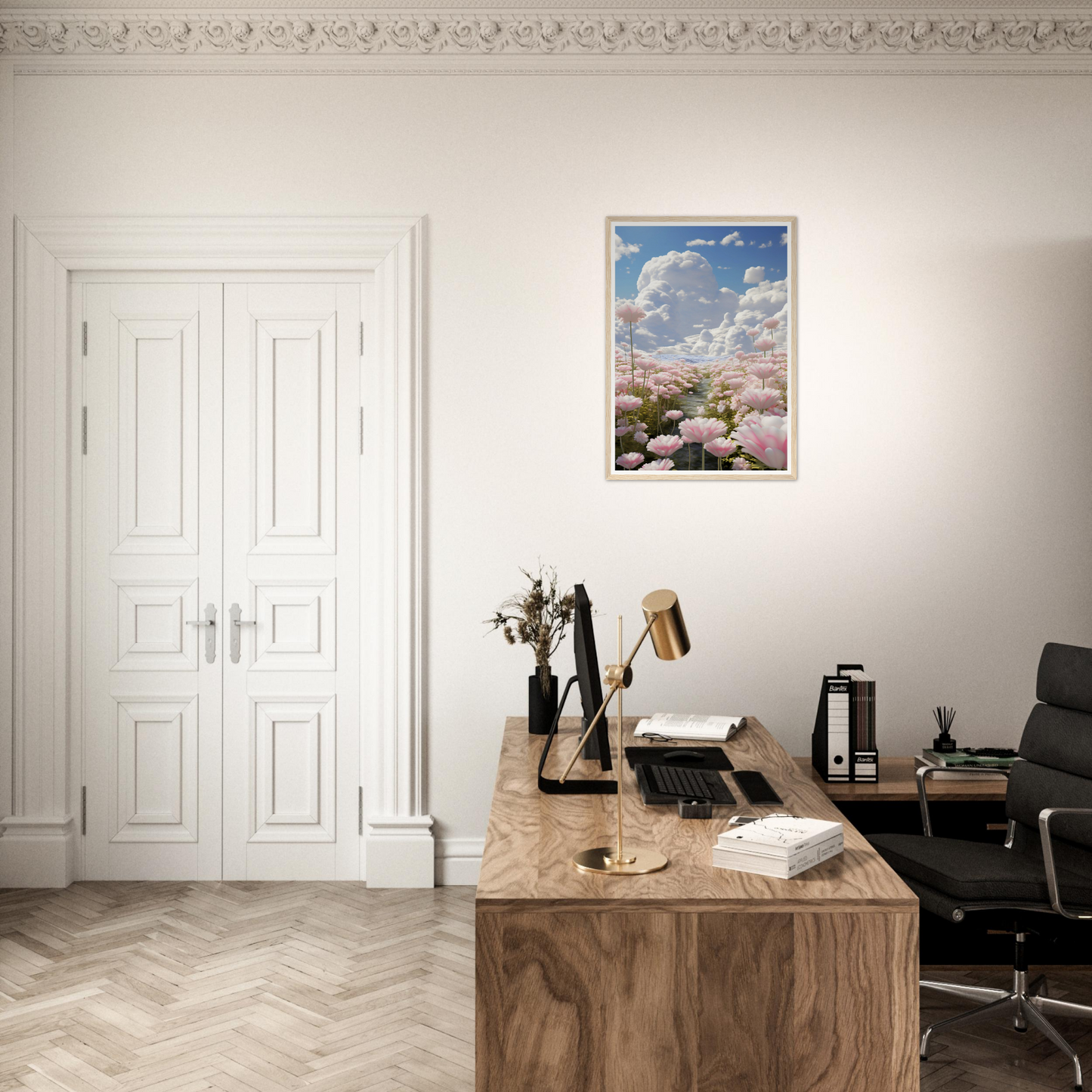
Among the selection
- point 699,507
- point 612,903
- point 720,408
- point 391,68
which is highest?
point 391,68

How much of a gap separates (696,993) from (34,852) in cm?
310

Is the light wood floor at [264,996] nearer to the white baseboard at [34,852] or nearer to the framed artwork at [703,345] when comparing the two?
the white baseboard at [34,852]

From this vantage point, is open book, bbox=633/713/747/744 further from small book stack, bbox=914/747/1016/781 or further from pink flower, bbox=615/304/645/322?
pink flower, bbox=615/304/645/322

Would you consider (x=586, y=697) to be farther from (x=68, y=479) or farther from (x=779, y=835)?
(x=68, y=479)

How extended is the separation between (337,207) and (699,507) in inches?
73.3

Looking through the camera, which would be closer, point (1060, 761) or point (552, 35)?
point (1060, 761)

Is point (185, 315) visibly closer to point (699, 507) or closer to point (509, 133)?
point (509, 133)

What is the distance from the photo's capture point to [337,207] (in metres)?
3.76

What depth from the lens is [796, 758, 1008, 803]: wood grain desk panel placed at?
124 inches

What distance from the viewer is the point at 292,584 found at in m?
3.88

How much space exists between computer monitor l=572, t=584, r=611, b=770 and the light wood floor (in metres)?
0.93

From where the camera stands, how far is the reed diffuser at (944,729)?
3.50 meters

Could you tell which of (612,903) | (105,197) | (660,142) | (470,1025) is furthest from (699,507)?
(105,197)

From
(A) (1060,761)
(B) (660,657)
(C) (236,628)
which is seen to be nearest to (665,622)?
(B) (660,657)
